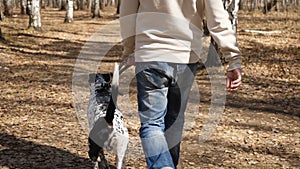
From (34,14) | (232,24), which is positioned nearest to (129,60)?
(232,24)

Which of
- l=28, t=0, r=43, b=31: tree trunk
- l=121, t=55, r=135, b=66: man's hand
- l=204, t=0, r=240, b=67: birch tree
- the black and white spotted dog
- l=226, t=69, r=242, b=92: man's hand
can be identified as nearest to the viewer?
l=226, t=69, r=242, b=92: man's hand

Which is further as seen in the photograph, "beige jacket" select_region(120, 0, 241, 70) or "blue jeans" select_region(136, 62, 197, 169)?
"blue jeans" select_region(136, 62, 197, 169)

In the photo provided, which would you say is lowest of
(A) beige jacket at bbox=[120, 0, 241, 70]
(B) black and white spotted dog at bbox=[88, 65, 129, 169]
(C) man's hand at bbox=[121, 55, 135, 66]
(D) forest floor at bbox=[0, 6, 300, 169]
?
(D) forest floor at bbox=[0, 6, 300, 169]

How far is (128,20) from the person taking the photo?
10.8ft

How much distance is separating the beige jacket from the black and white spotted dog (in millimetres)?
971

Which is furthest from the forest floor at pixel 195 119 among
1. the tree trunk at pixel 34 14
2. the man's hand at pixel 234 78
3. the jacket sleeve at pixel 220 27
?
the tree trunk at pixel 34 14

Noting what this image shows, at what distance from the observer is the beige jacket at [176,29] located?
301 cm

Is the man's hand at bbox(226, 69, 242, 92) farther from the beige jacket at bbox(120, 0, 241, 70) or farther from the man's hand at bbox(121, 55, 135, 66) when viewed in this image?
the man's hand at bbox(121, 55, 135, 66)

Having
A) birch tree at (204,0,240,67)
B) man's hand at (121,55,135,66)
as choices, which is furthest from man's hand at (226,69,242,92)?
birch tree at (204,0,240,67)

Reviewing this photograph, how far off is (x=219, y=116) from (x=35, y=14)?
1342cm

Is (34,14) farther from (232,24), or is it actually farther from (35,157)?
(35,157)

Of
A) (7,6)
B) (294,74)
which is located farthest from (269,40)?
(7,6)

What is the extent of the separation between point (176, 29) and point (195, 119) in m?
4.09

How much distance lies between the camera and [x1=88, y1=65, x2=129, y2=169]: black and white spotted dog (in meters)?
4.05
